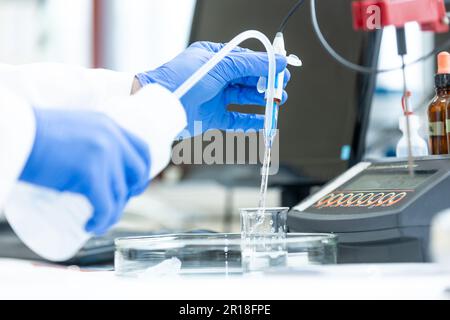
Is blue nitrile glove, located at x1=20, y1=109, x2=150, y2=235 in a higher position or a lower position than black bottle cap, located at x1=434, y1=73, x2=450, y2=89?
lower

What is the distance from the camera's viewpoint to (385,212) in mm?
880

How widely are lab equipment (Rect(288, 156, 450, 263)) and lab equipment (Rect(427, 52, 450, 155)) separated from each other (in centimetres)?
8

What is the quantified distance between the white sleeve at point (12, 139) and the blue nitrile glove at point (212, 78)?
0.46m

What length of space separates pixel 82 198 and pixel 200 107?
0.57 metres

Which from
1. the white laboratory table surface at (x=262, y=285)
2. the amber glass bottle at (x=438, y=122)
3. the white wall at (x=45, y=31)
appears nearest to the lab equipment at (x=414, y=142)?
the amber glass bottle at (x=438, y=122)

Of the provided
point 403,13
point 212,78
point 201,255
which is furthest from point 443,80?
point 201,255

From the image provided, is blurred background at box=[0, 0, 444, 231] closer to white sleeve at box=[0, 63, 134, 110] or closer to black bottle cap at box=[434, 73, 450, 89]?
white sleeve at box=[0, 63, 134, 110]

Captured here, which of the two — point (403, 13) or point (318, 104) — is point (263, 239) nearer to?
point (403, 13)

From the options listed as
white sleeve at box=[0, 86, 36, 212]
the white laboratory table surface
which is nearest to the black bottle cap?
the white laboratory table surface

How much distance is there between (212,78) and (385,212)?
44 centimetres

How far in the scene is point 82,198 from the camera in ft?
2.41

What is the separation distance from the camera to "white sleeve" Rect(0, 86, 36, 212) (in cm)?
71
